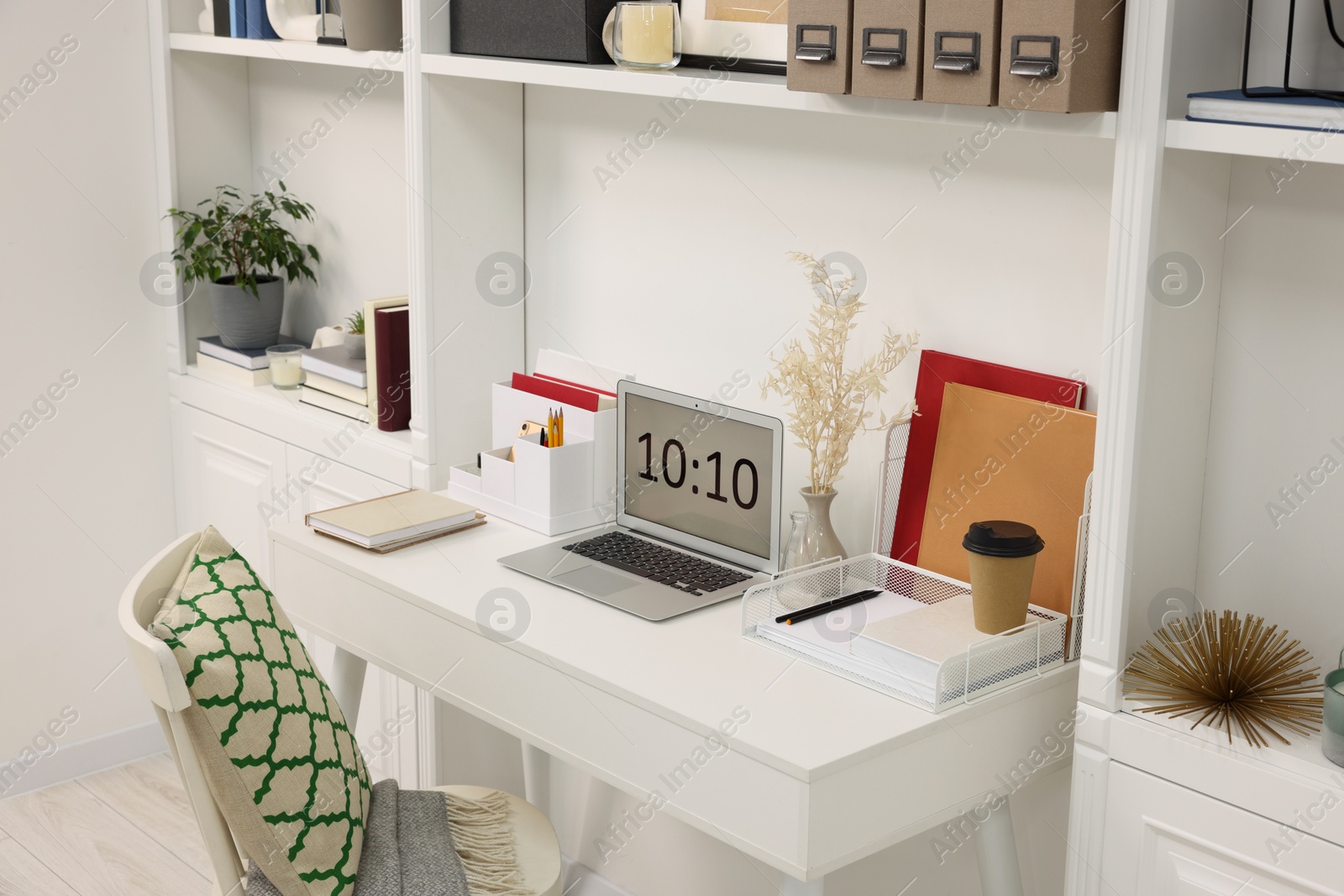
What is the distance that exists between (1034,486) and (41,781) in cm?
240

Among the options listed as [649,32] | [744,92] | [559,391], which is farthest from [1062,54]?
[559,391]

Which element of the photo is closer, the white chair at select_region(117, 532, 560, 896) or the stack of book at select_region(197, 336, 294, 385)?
the white chair at select_region(117, 532, 560, 896)

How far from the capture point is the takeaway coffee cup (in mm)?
1542

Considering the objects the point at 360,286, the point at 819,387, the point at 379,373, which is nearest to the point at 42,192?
the point at 360,286

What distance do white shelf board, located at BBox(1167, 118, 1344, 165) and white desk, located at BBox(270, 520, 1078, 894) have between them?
64 cm

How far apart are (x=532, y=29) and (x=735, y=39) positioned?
1.17 ft

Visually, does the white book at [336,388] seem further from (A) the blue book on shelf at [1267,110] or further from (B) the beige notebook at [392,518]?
(A) the blue book on shelf at [1267,110]

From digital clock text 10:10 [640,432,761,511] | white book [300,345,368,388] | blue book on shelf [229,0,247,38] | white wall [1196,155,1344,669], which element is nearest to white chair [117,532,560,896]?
digital clock text 10:10 [640,432,761,511]

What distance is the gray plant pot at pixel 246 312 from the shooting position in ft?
9.36

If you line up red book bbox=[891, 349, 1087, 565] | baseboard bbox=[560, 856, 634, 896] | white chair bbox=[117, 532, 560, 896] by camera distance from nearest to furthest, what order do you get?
white chair bbox=[117, 532, 560, 896], red book bbox=[891, 349, 1087, 565], baseboard bbox=[560, 856, 634, 896]

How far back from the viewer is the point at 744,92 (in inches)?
66.8

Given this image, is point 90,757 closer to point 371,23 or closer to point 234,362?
point 234,362

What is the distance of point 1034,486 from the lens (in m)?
1.68

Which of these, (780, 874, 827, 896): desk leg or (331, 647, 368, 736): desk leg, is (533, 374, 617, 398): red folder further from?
(780, 874, 827, 896): desk leg
